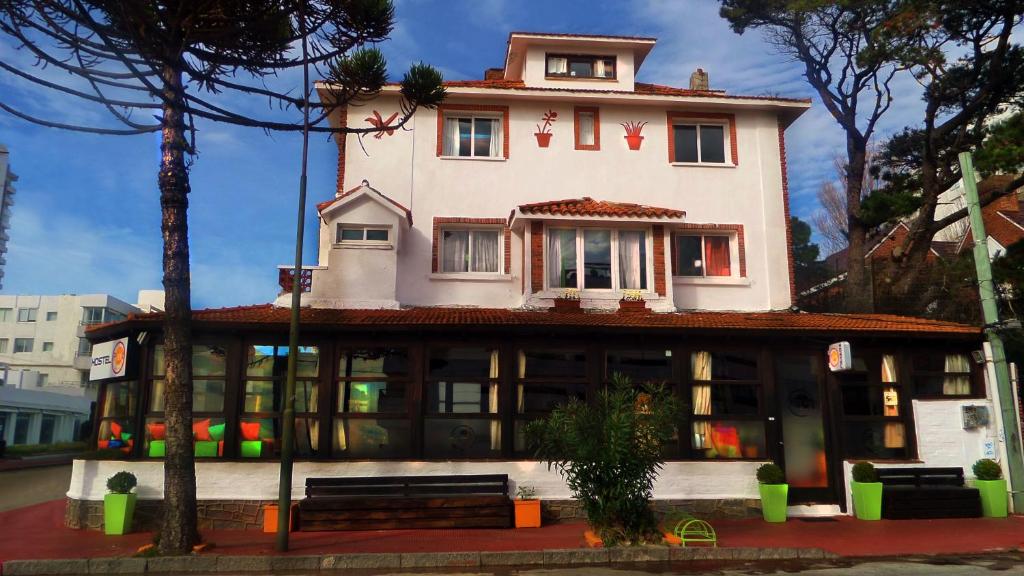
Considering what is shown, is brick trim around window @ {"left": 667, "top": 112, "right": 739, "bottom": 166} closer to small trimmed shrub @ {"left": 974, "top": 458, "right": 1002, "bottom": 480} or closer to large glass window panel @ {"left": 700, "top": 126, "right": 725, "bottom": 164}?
large glass window panel @ {"left": 700, "top": 126, "right": 725, "bottom": 164}

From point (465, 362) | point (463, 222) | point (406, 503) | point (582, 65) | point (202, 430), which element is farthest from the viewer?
point (582, 65)

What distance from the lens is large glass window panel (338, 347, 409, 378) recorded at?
1303cm

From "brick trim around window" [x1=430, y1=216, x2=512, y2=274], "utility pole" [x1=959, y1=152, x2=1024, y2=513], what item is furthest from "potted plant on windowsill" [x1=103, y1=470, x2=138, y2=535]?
"utility pole" [x1=959, y1=152, x2=1024, y2=513]

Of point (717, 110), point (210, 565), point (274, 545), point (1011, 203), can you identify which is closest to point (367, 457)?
point (274, 545)

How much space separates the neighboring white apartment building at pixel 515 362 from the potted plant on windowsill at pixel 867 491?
55 cm

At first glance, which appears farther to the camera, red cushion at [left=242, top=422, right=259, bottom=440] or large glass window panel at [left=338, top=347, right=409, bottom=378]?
large glass window panel at [left=338, top=347, right=409, bottom=378]

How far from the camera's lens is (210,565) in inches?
371

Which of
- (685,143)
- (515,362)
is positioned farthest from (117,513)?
(685,143)

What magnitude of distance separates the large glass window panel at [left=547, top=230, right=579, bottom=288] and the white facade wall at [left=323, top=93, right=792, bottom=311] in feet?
3.15

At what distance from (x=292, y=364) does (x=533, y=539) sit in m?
4.49

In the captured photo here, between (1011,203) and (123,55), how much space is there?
38429mm

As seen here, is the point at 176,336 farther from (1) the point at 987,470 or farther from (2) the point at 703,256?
(1) the point at 987,470

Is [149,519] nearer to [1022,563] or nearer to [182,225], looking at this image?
[182,225]

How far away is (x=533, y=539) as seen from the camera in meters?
11.0
